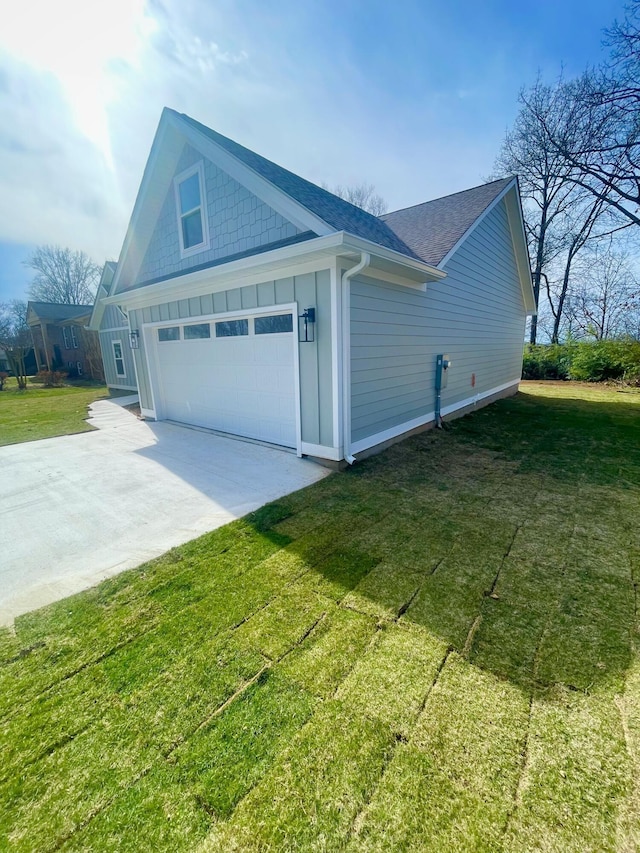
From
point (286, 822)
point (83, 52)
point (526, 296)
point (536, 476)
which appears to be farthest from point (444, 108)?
point (286, 822)

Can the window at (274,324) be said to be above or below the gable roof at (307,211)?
below

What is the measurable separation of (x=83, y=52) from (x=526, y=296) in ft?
41.9

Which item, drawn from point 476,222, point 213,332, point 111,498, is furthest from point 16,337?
point 476,222

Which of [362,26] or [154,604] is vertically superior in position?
[362,26]

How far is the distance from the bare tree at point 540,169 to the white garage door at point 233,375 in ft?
54.8

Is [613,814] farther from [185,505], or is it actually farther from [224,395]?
[224,395]

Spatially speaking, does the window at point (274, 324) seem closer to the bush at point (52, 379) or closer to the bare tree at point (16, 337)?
the bare tree at point (16, 337)

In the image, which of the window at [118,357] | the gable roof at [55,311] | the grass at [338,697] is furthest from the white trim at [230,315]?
the gable roof at [55,311]

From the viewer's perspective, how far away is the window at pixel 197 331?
677cm

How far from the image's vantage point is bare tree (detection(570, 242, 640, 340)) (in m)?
17.2

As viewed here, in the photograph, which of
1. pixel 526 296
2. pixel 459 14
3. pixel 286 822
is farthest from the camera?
pixel 526 296

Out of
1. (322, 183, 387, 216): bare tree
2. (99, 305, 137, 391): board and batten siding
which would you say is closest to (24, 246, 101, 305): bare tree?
(99, 305, 137, 391): board and batten siding

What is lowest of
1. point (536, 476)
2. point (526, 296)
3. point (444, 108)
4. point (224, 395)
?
point (536, 476)

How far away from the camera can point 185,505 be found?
3967 mm
